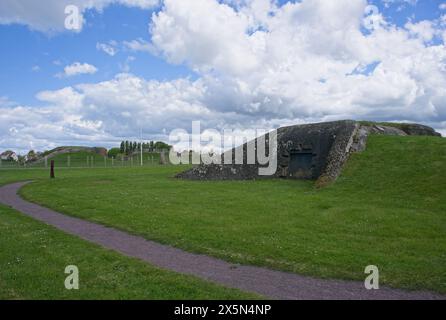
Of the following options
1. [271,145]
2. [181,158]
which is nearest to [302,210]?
[271,145]

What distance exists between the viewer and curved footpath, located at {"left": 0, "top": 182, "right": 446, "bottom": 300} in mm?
7566

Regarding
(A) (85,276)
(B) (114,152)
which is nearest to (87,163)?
(A) (85,276)

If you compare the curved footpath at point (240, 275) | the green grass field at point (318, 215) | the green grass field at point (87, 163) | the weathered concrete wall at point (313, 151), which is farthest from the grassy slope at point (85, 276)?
the green grass field at point (87, 163)

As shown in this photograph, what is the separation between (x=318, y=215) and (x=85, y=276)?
9084 millimetres

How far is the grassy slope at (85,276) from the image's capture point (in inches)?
288

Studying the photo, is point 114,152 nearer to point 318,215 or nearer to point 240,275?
point 318,215

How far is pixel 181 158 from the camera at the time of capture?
81.7m

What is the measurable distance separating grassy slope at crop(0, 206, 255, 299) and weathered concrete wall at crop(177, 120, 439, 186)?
14.9 metres

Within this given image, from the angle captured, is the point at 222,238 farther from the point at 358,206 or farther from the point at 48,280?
the point at 358,206

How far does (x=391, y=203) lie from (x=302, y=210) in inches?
157

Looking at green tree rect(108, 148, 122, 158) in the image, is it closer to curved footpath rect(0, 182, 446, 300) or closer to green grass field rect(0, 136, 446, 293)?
green grass field rect(0, 136, 446, 293)

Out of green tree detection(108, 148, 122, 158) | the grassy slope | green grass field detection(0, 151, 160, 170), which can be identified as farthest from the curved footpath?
green tree detection(108, 148, 122, 158)

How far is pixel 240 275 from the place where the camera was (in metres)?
8.59

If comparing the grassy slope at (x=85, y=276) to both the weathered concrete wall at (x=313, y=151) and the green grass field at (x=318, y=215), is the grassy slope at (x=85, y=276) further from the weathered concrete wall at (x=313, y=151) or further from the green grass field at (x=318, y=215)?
the weathered concrete wall at (x=313, y=151)
